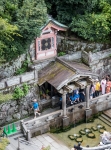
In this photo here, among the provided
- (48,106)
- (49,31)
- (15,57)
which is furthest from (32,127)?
(49,31)

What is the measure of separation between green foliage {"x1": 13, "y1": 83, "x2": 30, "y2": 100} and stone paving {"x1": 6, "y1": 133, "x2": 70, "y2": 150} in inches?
124

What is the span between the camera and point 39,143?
32719 mm

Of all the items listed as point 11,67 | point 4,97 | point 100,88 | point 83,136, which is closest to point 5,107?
point 4,97

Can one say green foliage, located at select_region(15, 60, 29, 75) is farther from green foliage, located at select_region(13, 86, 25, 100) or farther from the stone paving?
the stone paving

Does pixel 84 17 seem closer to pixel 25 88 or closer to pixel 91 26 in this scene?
pixel 91 26

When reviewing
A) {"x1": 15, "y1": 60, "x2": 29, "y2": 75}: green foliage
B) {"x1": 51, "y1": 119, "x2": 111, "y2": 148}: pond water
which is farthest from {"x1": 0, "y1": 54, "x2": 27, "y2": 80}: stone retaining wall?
{"x1": 51, "y1": 119, "x2": 111, "y2": 148}: pond water

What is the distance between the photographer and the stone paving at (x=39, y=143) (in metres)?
31.2

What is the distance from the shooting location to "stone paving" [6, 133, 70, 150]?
102 feet

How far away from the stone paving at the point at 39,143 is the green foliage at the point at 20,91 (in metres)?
3.15

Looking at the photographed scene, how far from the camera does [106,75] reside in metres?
39.4

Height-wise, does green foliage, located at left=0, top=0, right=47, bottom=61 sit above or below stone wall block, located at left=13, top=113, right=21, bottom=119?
above

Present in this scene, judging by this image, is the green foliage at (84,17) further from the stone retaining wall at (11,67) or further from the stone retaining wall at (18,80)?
the stone retaining wall at (18,80)

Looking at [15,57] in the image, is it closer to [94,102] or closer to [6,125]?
[6,125]

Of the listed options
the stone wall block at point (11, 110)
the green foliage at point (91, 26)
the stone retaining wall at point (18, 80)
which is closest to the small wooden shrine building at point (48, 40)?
the green foliage at point (91, 26)
